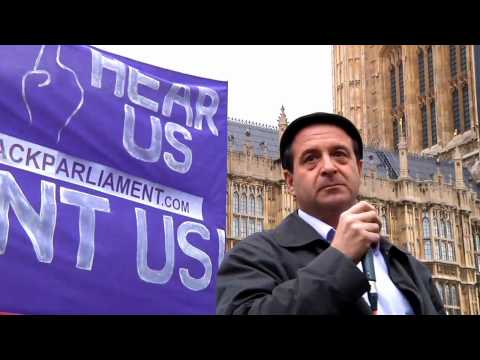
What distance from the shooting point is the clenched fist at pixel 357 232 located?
192 cm

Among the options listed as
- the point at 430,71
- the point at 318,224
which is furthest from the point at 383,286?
the point at 430,71

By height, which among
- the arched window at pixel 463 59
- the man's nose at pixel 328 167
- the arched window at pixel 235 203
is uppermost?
the arched window at pixel 463 59

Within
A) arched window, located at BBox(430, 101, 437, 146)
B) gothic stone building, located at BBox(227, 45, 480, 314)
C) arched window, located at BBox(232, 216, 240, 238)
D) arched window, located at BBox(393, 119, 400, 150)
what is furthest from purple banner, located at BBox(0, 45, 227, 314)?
arched window, located at BBox(393, 119, 400, 150)

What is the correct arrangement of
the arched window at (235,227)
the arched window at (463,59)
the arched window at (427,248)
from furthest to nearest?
the arched window at (463,59)
the arched window at (427,248)
the arched window at (235,227)

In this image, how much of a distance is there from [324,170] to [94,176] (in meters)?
2.03

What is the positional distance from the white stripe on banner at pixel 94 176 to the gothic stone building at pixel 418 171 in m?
20.7

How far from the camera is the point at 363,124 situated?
162 ft

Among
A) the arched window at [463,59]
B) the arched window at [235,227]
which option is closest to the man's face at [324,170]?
the arched window at [235,227]

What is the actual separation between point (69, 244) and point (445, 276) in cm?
3104

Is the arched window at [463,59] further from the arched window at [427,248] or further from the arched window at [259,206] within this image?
the arched window at [259,206]

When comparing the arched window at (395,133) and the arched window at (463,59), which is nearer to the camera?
the arched window at (463,59)

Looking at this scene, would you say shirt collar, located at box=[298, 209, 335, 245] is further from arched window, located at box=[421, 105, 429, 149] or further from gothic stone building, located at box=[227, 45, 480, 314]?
arched window, located at box=[421, 105, 429, 149]

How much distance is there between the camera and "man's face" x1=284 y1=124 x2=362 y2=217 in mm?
2248

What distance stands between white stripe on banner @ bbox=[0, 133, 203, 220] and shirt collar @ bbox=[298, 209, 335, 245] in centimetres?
187
